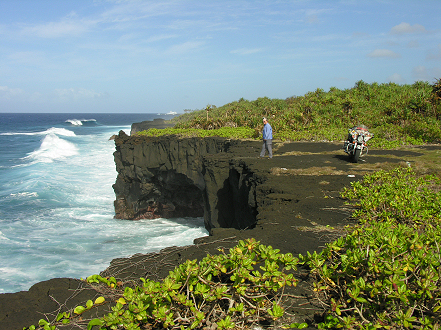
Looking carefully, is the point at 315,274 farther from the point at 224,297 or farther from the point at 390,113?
the point at 390,113

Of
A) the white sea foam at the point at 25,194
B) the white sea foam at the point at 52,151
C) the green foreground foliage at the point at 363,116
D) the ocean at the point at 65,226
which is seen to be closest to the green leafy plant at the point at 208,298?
the ocean at the point at 65,226

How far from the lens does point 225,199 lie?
1402cm

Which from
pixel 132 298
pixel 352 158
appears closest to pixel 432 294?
pixel 132 298

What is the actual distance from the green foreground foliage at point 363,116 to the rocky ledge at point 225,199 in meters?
3.78

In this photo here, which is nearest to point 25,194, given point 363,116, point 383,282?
point 363,116

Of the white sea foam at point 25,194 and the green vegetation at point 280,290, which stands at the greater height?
the green vegetation at point 280,290

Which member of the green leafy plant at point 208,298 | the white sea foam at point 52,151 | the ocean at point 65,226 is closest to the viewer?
the green leafy plant at point 208,298

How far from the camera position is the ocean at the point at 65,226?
12699 mm

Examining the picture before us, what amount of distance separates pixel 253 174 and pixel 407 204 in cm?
499

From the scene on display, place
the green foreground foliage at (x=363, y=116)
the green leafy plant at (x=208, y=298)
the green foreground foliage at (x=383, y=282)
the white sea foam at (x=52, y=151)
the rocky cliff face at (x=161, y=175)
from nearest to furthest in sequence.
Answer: the green foreground foliage at (x=383, y=282), the green leafy plant at (x=208, y=298), the green foreground foliage at (x=363, y=116), the rocky cliff face at (x=161, y=175), the white sea foam at (x=52, y=151)

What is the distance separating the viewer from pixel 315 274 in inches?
139

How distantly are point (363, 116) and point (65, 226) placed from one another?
20.5 metres

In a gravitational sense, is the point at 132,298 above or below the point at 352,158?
below

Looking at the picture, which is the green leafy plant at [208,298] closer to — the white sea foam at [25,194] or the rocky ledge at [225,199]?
the rocky ledge at [225,199]
